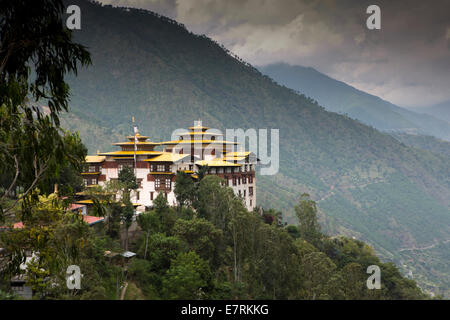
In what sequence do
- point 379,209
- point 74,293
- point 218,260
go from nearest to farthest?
point 74,293, point 218,260, point 379,209

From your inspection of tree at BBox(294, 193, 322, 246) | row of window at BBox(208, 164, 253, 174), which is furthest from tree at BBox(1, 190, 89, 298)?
tree at BBox(294, 193, 322, 246)

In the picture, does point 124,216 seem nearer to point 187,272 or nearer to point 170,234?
point 170,234

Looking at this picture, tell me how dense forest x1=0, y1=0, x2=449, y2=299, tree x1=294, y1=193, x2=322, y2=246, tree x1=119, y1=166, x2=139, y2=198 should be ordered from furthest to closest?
tree x1=294, y1=193, x2=322, y2=246 → tree x1=119, y1=166, x2=139, y2=198 → dense forest x1=0, y1=0, x2=449, y2=299

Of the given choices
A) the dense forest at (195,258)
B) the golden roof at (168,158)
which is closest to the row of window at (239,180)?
the golden roof at (168,158)

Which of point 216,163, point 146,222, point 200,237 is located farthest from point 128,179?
point 200,237

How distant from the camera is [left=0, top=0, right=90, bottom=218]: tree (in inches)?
403

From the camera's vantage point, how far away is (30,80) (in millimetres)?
10109

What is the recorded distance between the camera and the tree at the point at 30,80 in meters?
10.2

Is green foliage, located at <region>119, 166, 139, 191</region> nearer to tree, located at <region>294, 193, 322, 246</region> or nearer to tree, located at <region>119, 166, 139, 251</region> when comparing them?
tree, located at <region>119, 166, 139, 251</region>

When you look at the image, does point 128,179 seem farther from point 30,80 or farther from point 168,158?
point 30,80

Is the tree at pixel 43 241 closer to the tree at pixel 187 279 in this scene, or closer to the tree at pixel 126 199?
the tree at pixel 187 279

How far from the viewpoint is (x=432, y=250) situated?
151 meters
